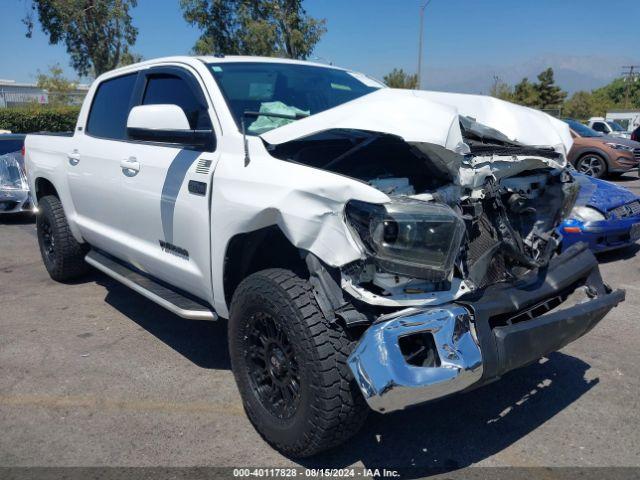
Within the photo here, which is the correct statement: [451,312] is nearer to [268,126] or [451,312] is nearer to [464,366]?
[464,366]

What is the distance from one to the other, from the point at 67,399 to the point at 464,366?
97.5 inches

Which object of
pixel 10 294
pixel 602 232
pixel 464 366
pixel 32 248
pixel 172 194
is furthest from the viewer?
pixel 32 248

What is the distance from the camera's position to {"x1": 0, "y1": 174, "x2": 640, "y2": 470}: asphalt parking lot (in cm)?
293

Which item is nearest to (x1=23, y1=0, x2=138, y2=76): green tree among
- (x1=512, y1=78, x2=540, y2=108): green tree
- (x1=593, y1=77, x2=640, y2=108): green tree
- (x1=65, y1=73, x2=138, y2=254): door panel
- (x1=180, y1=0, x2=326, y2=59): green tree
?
(x1=180, y1=0, x2=326, y2=59): green tree

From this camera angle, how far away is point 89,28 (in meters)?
22.2

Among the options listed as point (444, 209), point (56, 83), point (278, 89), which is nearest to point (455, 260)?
point (444, 209)

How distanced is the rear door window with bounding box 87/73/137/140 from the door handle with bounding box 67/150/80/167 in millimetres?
217

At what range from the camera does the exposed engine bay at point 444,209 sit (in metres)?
2.52

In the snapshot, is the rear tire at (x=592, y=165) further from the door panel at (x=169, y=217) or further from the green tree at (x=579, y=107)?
the green tree at (x=579, y=107)

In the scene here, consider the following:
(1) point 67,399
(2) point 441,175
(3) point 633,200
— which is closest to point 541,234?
(2) point 441,175

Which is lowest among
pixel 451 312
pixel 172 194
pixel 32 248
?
pixel 32 248

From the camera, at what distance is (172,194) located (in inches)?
138

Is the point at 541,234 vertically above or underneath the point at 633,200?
above

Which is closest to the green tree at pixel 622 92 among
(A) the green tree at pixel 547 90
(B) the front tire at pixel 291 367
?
(A) the green tree at pixel 547 90
